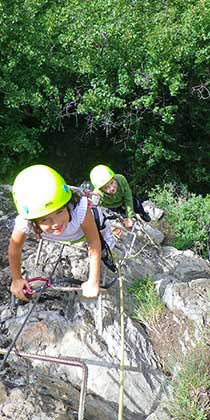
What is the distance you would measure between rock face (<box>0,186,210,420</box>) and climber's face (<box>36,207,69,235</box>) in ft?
2.49

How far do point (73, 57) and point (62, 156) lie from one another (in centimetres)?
321

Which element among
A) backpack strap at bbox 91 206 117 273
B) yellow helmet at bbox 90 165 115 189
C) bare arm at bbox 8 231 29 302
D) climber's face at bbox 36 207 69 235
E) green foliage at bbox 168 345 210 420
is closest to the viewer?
climber's face at bbox 36 207 69 235

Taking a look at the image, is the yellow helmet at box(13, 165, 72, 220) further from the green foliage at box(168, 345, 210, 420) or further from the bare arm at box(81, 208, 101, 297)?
the green foliage at box(168, 345, 210, 420)

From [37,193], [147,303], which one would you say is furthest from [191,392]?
[37,193]

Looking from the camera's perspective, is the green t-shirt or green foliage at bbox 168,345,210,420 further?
the green t-shirt

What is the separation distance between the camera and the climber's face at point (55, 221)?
2.55 meters

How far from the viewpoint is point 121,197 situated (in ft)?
17.9

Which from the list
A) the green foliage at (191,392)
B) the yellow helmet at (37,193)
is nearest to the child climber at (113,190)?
the green foliage at (191,392)

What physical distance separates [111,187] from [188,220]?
4.12 meters

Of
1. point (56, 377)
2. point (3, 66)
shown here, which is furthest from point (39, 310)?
point (3, 66)

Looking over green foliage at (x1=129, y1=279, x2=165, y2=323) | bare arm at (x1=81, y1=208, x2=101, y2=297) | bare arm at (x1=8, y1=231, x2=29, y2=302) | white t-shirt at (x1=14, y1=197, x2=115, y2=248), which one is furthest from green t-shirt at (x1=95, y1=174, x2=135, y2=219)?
bare arm at (x1=8, y1=231, x2=29, y2=302)

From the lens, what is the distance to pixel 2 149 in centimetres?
959

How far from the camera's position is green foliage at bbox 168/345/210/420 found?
10.2 feet

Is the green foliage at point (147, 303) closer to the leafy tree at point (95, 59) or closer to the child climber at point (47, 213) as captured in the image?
the child climber at point (47, 213)
